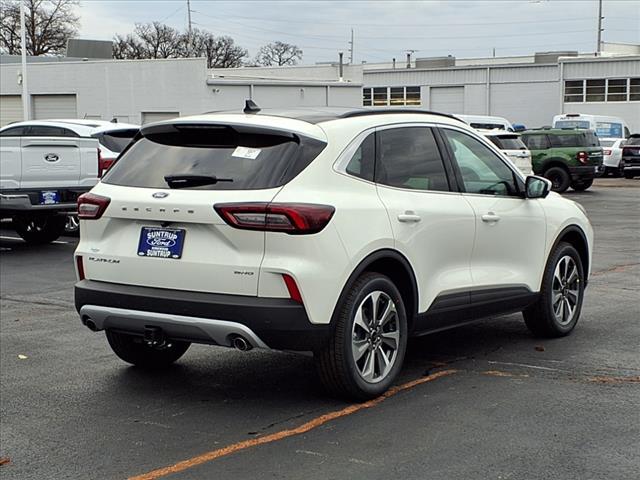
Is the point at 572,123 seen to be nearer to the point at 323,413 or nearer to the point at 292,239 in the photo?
the point at 323,413

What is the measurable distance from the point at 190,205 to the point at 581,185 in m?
25.6

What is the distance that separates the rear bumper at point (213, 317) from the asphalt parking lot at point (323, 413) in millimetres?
486

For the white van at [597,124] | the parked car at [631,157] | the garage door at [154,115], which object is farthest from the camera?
the garage door at [154,115]

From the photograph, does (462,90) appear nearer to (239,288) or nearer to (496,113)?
(496,113)

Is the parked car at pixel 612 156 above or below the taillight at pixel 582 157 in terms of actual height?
below

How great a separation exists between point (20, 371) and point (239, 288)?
93.0 inches

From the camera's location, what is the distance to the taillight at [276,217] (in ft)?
17.2

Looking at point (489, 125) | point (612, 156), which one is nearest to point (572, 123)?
point (612, 156)

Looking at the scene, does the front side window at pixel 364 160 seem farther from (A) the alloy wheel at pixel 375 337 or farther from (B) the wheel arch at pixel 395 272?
(A) the alloy wheel at pixel 375 337

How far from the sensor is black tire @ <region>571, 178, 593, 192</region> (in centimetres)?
2903

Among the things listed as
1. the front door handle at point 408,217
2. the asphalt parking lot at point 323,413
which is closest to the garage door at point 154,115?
the asphalt parking lot at point 323,413

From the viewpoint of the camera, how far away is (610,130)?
39.6 meters

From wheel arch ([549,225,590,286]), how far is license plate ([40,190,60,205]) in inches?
339

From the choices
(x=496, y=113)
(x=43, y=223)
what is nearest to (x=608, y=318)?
(x=43, y=223)
